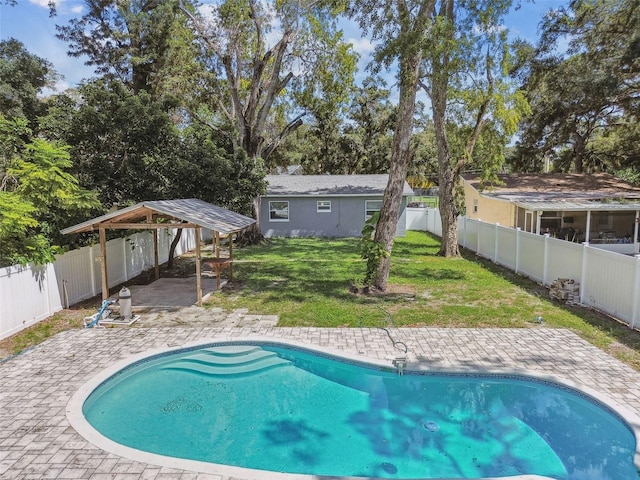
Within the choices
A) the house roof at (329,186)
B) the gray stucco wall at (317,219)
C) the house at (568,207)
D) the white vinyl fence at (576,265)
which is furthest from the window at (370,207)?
the white vinyl fence at (576,265)

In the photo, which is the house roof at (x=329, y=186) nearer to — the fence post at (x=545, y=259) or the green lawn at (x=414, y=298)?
the green lawn at (x=414, y=298)

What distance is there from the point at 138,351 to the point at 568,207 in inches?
630

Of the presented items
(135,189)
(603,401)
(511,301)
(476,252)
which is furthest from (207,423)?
(476,252)

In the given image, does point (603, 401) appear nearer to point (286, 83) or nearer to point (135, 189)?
point (135, 189)

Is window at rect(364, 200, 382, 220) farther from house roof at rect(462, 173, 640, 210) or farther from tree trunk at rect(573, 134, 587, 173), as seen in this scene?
tree trunk at rect(573, 134, 587, 173)

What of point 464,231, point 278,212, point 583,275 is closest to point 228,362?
point 583,275

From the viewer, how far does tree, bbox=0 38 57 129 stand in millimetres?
21281

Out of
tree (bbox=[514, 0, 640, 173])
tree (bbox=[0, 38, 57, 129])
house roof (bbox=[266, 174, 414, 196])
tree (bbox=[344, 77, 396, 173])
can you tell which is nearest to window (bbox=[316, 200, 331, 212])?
house roof (bbox=[266, 174, 414, 196])

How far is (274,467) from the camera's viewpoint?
5070 mm

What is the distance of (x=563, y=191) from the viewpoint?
20203mm

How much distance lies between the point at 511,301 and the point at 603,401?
5.17 m

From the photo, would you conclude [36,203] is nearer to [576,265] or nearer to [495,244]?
[576,265]

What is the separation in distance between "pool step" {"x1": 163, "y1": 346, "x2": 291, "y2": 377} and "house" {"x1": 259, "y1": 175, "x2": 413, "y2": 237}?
54.4 feet

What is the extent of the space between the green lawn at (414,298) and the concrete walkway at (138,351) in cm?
56
